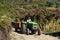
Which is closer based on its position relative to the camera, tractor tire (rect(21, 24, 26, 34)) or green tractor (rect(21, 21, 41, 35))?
green tractor (rect(21, 21, 41, 35))

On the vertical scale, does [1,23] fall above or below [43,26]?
above

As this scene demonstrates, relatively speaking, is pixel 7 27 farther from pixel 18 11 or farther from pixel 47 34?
pixel 18 11

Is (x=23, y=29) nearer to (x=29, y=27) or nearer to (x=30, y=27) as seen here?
(x=29, y=27)

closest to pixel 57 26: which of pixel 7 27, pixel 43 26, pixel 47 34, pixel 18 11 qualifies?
pixel 43 26

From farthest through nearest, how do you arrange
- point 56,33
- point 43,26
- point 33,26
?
point 43,26, point 56,33, point 33,26

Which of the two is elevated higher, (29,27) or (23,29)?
(29,27)

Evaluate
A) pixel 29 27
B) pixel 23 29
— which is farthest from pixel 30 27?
pixel 23 29

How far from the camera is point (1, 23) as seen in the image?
14.3 m

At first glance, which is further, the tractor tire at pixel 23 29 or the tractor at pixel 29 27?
A: the tractor tire at pixel 23 29

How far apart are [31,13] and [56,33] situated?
218 inches

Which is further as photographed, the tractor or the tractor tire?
the tractor tire

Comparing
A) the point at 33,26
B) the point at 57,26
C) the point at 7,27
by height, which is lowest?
the point at 57,26

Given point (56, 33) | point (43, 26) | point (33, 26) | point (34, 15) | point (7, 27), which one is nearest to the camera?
point (7, 27)

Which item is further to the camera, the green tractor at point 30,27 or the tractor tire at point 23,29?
the tractor tire at point 23,29
